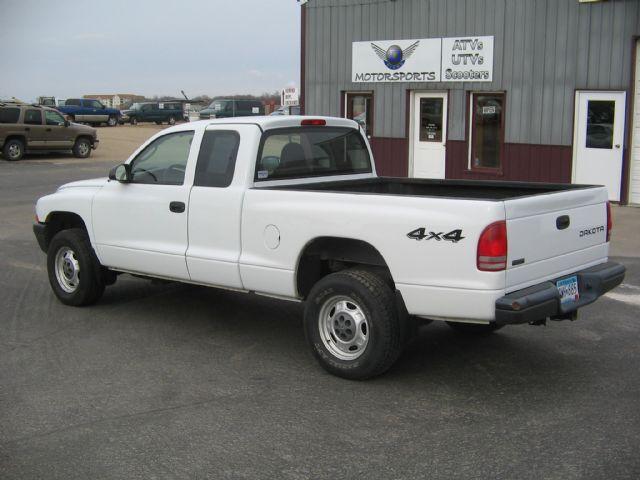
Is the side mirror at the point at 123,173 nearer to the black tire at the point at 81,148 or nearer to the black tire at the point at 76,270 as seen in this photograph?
the black tire at the point at 76,270

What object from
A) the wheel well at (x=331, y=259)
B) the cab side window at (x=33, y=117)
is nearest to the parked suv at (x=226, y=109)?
the cab side window at (x=33, y=117)

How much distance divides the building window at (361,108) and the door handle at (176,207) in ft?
39.0

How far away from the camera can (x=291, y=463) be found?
432 cm

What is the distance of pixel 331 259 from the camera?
6.00 m

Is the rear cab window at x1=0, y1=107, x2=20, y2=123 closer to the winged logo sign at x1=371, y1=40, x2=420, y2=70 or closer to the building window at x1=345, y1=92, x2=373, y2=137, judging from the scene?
the building window at x1=345, y1=92, x2=373, y2=137

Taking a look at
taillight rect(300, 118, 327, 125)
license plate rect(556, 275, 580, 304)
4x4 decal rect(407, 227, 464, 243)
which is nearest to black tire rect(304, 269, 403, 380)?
4x4 decal rect(407, 227, 464, 243)

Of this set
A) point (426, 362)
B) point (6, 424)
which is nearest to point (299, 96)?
point (426, 362)

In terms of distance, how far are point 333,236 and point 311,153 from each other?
1.47 metres

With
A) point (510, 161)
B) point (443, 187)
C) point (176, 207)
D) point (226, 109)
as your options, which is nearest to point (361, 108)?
point (510, 161)

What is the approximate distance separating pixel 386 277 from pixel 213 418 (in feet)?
5.20

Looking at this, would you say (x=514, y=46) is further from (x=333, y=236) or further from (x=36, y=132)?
(x=36, y=132)

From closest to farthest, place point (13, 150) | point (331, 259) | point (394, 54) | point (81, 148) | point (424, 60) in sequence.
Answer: point (331, 259)
point (424, 60)
point (394, 54)
point (13, 150)
point (81, 148)

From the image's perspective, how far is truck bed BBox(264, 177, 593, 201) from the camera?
6527mm

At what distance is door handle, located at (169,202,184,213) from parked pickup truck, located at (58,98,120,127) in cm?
4225
